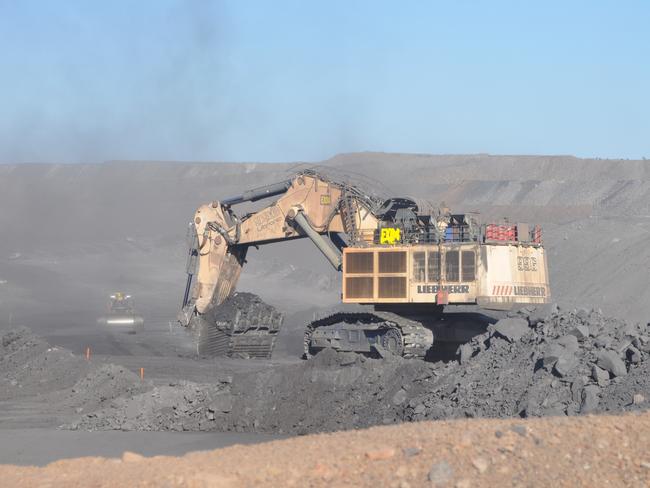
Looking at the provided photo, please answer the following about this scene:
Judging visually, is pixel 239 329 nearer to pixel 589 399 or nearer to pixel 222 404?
pixel 222 404

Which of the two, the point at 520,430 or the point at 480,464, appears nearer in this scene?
the point at 480,464

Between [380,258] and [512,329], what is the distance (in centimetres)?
654

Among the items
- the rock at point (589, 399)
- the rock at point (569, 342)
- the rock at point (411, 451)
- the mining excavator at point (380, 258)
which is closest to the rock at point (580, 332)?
the rock at point (569, 342)

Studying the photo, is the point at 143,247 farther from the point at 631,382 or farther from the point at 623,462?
the point at 623,462

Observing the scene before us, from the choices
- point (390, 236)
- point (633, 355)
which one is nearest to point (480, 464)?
point (633, 355)

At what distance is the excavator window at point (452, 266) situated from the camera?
29812 millimetres

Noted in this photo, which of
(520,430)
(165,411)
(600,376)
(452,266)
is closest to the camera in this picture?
(520,430)

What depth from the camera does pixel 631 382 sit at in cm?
2064

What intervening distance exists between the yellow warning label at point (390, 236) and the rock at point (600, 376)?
10.4 meters

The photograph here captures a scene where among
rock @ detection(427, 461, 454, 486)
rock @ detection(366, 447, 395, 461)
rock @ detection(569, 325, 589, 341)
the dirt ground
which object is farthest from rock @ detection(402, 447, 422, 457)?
rock @ detection(569, 325, 589, 341)

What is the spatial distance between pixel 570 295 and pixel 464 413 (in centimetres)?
3461

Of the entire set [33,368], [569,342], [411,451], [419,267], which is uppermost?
[419,267]

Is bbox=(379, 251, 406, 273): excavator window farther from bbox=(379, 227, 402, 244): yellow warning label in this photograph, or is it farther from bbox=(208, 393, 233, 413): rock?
bbox=(208, 393, 233, 413): rock

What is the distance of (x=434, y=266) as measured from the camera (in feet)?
98.6
